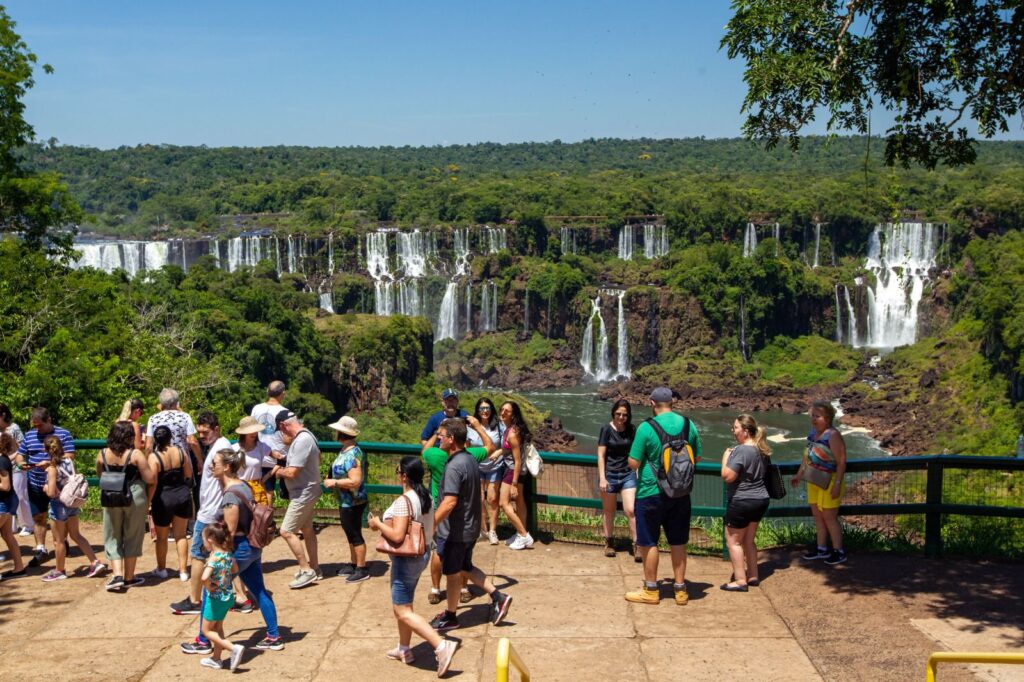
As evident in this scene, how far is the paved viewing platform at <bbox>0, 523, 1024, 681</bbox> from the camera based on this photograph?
740 cm

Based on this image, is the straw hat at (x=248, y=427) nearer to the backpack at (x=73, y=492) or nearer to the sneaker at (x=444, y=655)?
the backpack at (x=73, y=492)

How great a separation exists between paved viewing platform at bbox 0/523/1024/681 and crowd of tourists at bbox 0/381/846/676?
0.18 meters

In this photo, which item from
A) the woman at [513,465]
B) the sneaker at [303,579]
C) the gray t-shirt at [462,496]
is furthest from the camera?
the woman at [513,465]

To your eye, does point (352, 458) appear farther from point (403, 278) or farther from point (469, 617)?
point (403, 278)

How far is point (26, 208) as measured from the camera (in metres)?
23.2

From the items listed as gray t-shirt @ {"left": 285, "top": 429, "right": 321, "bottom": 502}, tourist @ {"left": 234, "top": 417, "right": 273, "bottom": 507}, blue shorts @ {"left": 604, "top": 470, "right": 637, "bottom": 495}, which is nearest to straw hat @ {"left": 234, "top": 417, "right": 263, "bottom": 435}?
tourist @ {"left": 234, "top": 417, "right": 273, "bottom": 507}

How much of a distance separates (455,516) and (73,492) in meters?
3.50

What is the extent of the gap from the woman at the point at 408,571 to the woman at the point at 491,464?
1.82m

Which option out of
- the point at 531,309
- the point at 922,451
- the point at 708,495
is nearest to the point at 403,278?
the point at 531,309

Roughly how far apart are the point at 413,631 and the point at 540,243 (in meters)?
91.3

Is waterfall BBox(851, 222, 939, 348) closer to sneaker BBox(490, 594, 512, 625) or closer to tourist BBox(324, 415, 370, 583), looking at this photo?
tourist BBox(324, 415, 370, 583)

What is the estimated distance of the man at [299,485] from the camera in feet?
29.0

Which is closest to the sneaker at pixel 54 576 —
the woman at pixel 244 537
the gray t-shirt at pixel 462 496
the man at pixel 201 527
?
the man at pixel 201 527

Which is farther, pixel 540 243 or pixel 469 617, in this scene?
pixel 540 243
